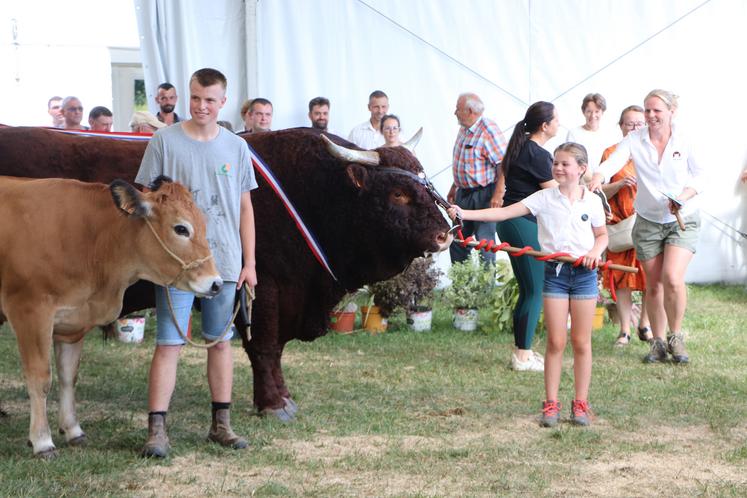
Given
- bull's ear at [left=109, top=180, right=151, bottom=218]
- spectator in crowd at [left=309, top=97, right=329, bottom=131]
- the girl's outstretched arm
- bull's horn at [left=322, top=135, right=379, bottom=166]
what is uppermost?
spectator in crowd at [left=309, top=97, right=329, bottom=131]

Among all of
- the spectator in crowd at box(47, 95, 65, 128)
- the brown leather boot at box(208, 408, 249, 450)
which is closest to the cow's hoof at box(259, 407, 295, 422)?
the brown leather boot at box(208, 408, 249, 450)

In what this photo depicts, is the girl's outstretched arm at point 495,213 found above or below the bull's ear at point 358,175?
below

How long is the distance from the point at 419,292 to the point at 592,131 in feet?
8.65

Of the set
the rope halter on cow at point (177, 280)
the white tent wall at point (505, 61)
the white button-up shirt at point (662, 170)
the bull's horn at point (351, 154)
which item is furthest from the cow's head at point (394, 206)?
the white tent wall at point (505, 61)

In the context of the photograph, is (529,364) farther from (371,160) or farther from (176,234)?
(176,234)

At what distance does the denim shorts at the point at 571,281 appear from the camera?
6180 mm

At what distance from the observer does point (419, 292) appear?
9820mm

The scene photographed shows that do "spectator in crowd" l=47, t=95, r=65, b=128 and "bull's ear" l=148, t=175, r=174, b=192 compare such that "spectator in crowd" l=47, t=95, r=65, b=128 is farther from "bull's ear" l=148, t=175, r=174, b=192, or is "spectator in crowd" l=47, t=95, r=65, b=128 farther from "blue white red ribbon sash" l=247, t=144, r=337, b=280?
"bull's ear" l=148, t=175, r=174, b=192

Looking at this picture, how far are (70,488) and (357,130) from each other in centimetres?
683

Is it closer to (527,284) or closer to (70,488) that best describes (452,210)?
(527,284)

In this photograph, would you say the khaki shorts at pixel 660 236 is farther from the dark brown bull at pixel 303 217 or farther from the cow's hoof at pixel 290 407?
the cow's hoof at pixel 290 407

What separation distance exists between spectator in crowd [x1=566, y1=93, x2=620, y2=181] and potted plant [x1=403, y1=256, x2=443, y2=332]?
217 centimetres

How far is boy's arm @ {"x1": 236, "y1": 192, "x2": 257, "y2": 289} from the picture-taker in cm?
553

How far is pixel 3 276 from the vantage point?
17.2ft
